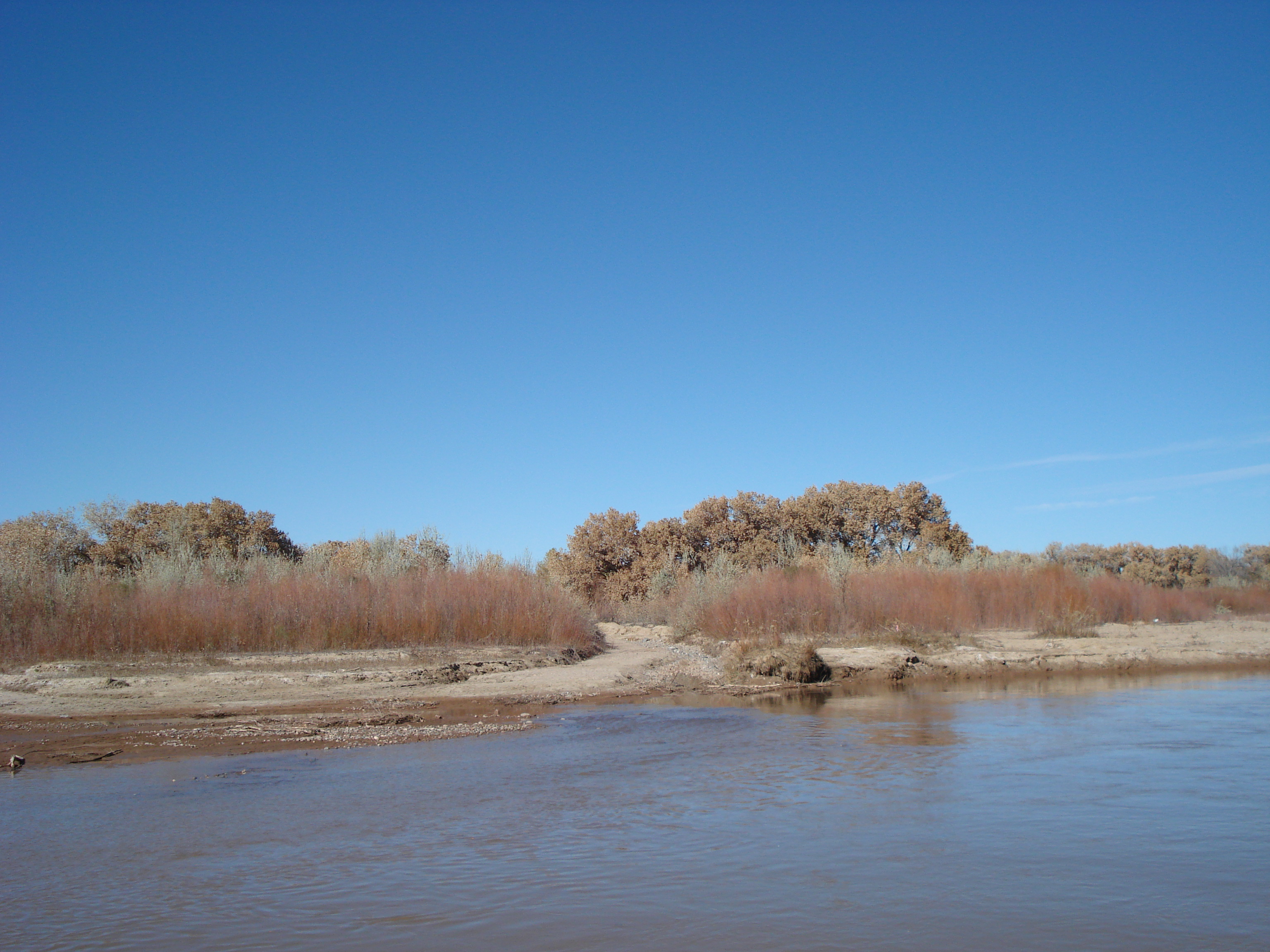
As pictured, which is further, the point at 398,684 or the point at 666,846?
the point at 398,684

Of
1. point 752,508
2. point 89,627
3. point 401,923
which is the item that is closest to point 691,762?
point 401,923

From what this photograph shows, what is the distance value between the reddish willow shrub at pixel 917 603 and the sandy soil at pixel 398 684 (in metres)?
1.09

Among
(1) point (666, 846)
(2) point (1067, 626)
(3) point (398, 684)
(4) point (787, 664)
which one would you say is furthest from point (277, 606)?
(2) point (1067, 626)

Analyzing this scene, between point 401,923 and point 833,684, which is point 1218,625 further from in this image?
point 401,923

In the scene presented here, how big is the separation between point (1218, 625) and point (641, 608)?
1974 cm

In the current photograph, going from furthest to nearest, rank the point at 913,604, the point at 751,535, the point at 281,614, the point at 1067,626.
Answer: the point at 751,535, the point at 913,604, the point at 1067,626, the point at 281,614

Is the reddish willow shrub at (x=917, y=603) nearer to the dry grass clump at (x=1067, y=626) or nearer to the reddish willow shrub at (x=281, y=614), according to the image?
the dry grass clump at (x=1067, y=626)

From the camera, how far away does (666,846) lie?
6.12m

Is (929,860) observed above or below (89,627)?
below

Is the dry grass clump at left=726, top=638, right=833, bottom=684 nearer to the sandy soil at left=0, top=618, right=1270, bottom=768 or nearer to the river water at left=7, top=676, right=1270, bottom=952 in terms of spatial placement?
the sandy soil at left=0, top=618, right=1270, bottom=768

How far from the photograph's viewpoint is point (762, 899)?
197 inches

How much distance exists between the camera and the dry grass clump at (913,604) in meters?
22.5

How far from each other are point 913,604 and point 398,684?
1426 cm

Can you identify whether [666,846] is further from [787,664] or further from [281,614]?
[281,614]
